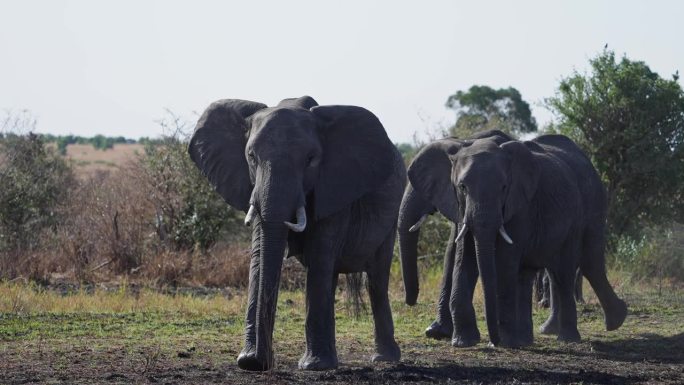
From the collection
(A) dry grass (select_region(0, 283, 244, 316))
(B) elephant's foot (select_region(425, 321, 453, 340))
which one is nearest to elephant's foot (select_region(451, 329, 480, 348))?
(B) elephant's foot (select_region(425, 321, 453, 340))

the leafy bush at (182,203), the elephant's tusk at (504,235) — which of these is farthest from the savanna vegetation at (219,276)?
the elephant's tusk at (504,235)

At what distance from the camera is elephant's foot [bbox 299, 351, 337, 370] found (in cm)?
1029

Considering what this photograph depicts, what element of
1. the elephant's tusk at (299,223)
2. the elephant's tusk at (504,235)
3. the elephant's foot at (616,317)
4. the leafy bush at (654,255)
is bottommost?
the elephant's foot at (616,317)

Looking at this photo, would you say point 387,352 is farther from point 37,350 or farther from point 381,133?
point 37,350

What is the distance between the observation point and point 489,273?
12227 millimetres

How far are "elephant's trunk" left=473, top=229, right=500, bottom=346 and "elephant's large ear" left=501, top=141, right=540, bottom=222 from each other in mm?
539

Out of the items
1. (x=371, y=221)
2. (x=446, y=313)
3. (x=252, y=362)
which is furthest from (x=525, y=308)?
(x=252, y=362)

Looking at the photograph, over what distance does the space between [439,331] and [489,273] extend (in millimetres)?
1487

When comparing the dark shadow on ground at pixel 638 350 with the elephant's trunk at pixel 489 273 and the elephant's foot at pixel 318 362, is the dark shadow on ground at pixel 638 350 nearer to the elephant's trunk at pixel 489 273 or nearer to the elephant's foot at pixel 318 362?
the elephant's trunk at pixel 489 273

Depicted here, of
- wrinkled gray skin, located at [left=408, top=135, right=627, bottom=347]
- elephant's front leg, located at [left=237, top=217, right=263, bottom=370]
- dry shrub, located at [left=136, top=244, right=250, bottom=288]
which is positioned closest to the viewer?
elephant's front leg, located at [left=237, top=217, right=263, bottom=370]

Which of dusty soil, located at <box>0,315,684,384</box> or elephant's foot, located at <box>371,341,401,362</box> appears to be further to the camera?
elephant's foot, located at <box>371,341,401,362</box>

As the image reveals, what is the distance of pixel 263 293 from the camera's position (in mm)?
Answer: 9672

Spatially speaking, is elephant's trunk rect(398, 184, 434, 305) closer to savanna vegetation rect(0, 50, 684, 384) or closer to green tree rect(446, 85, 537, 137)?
savanna vegetation rect(0, 50, 684, 384)

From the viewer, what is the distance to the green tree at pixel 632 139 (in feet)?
70.1
